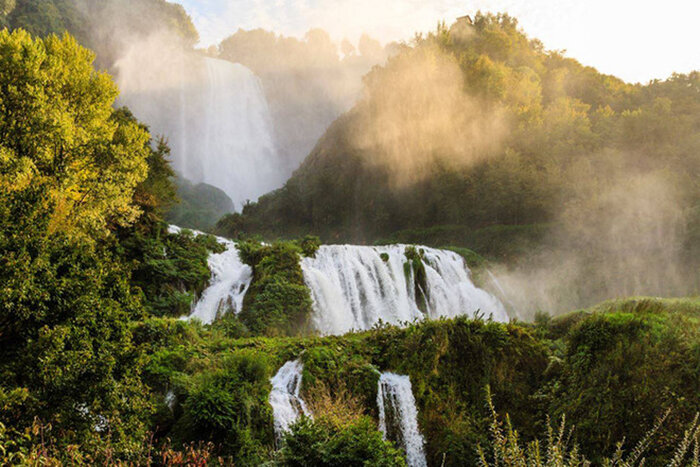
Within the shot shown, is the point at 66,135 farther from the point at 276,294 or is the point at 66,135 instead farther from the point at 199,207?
the point at 199,207

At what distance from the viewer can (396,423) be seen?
8.41m

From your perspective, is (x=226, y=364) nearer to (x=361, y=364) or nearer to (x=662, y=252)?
(x=361, y=364)

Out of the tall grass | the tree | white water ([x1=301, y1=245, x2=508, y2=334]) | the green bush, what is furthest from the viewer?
white water ([x1=301, y1=245, x2=508, y2=334])

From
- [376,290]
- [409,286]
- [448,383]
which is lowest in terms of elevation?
[448,383]

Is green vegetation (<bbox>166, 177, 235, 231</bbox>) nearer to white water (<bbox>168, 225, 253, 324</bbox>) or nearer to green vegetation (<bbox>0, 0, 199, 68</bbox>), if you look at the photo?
green vegetation (<bbox>0, 0, 199, 68</bbox>)

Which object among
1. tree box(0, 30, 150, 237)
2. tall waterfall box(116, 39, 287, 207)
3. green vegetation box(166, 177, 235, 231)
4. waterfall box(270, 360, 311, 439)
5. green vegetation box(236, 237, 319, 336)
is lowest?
waterfall box(270, 360, 311, 439)

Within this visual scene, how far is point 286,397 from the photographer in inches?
305

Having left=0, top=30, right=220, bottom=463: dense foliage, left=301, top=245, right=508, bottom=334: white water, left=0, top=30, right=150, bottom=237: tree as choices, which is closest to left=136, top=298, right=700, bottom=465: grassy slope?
left=0, top=30, right=220, bottom=463: dense foliage

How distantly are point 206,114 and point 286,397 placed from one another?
74321 mm

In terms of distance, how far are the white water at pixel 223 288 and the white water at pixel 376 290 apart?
10.2 ft

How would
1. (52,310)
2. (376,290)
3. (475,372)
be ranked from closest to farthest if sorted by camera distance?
(52,310) → (475,372) → (376,290)

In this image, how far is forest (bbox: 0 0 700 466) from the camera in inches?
199

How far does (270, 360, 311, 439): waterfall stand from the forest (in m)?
0.19

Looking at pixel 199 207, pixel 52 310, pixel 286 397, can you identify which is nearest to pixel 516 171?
pixel 286 397
